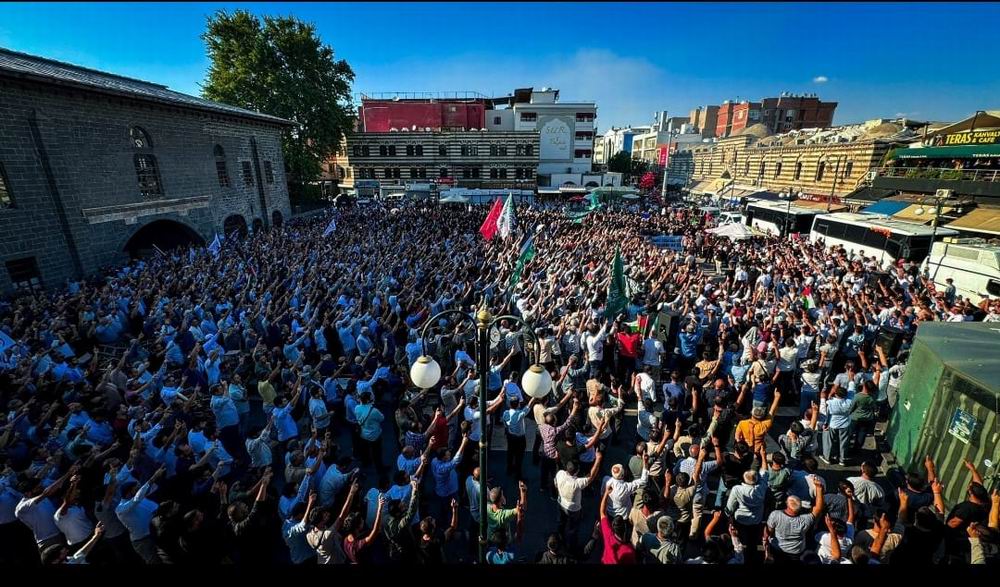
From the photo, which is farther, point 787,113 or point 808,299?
point 787,113

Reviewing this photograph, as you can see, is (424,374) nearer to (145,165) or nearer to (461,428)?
(461,428)

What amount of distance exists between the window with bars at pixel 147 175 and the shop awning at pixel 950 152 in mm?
37510

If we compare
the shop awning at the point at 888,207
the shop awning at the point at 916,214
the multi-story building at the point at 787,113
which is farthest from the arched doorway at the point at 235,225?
the multi-story building at the point at 787,113

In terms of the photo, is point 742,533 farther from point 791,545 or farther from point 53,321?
point 53,321

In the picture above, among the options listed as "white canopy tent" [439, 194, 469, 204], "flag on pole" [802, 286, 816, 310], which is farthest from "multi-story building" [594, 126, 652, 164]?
"flag on pole" [802, 286, 816, 310]

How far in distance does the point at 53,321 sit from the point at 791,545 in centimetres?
1340

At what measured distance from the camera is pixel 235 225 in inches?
1041

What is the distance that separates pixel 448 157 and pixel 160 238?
31.8 meters

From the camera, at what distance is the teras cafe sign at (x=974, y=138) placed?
20703 millimetres

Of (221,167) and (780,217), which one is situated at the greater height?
(221,167)

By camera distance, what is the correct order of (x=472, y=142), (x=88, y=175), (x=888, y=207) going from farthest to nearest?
(x=472, y=142) → (x=888, y=207) → (x=88, y=175)

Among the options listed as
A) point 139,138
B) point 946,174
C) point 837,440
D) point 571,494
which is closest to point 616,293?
point 837,440

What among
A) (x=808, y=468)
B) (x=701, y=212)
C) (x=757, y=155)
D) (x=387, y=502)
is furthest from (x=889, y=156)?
(x=387, y=502)

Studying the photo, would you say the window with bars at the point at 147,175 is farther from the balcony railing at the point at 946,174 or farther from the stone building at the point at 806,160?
the balcony railing at the point at 946,174
